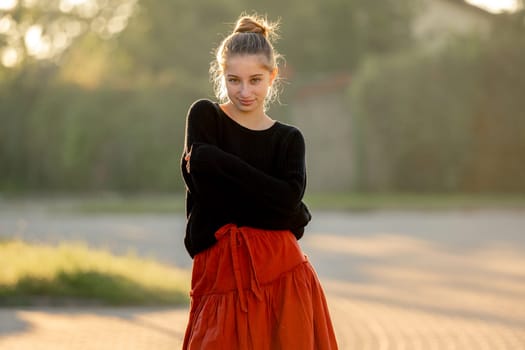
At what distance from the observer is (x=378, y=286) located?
399 inches

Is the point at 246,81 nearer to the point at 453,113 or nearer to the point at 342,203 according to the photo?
the point at 342,203

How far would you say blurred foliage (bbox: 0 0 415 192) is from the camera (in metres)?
27.5

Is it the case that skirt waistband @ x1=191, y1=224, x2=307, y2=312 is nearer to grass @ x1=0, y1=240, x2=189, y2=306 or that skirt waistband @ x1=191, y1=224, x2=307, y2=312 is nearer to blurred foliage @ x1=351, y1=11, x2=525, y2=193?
grass @ x1=0, y1=240, x2=189, y2=306

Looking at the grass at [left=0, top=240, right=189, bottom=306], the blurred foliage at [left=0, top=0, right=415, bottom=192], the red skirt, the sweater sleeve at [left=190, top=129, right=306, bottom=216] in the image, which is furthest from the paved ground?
the blurred foliage at [left=0, top=0, right=415, bottom=192]

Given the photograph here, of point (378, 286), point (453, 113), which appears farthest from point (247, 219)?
point (453, 113)

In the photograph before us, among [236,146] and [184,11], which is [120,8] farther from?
[236,146]

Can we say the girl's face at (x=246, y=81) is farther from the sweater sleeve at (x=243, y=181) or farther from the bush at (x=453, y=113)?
the bush at (x=453, y=113)

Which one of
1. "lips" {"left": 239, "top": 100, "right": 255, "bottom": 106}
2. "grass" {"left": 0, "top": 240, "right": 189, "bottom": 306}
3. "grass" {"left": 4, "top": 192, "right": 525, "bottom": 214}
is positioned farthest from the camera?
"grass" {"left": 4, "top": 192, "right": 525, "bottom": 214}

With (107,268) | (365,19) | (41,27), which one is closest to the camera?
(107,268)

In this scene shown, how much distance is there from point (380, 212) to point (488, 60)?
6.07 metres

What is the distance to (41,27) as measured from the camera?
34031 millimetres

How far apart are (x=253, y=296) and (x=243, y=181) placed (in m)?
0.38

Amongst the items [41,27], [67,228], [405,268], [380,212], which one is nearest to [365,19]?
[41,27]

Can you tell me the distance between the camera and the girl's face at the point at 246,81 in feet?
10.7
